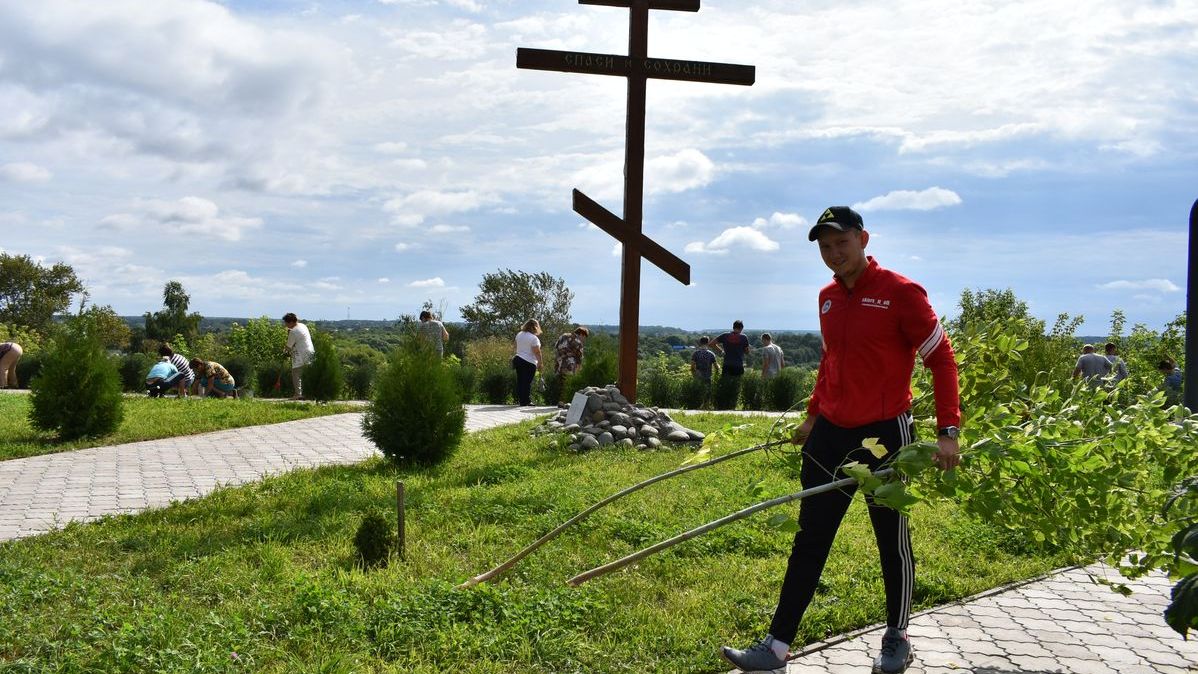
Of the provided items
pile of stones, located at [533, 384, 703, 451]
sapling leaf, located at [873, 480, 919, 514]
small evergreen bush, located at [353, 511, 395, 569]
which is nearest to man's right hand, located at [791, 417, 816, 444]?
sapling leaf, located at [873, 480, 919, 514]

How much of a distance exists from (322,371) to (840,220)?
1367cm

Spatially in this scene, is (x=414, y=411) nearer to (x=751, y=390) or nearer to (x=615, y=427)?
(x=615, y=427)

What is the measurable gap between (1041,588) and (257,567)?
450cm

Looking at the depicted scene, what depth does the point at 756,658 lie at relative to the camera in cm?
369

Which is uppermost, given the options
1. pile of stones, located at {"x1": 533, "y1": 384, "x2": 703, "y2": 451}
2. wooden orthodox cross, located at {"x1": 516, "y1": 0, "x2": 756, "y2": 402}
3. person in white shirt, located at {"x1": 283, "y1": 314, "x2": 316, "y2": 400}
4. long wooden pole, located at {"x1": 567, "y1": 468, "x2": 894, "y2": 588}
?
wooden orthodox cross, located at {"x1": 516, "y1": 0, "x2": 756, "y2": 402}

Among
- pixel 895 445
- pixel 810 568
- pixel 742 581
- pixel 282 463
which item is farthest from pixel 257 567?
pixel 282 463

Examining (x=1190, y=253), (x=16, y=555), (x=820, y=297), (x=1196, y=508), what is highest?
(x=1190, y=253)

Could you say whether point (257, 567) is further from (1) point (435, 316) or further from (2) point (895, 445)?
(1) point (435, 316)

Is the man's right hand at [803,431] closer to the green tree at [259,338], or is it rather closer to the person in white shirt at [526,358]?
the person in white shirt at [526,358]

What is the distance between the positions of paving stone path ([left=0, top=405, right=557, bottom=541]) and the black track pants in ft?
17.8

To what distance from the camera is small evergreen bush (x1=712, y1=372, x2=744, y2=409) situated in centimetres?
1661

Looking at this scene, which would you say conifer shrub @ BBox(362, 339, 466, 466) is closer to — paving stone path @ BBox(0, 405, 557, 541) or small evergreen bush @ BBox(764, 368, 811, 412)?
paving stone path @ BBox(0, 405, 557, 541)

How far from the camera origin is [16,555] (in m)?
5.55

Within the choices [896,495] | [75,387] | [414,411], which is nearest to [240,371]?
[75,387]
